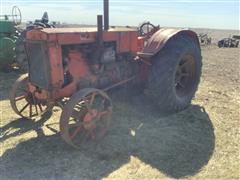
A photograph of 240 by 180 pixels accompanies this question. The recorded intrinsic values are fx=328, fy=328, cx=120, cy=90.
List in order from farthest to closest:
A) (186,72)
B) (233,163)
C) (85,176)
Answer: (186,72)
(233,163)
(85,176)

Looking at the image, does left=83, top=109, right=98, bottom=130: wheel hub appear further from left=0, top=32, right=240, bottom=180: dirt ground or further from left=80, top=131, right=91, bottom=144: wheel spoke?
left=0, top=32, right=240, bottom=180: dirt ground

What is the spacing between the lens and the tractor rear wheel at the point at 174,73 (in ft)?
16.7

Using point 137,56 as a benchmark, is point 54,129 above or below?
below

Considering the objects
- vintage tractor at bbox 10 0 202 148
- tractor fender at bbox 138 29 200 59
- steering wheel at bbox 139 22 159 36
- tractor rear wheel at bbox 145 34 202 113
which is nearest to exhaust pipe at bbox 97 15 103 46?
vintage tractor at bbox 10 0 202 148

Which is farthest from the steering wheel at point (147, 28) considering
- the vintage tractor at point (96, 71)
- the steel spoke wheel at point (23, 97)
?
the steel spoke wheel at point (23, 97)

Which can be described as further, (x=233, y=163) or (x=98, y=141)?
(x=98, y=141)

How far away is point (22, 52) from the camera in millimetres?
8727

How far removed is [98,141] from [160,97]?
1.28 meters

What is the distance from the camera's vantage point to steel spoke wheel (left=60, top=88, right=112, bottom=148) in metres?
4.08

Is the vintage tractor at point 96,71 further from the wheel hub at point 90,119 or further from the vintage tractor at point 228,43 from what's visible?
the vintage tractor at point 228,43

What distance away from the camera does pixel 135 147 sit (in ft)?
14.4

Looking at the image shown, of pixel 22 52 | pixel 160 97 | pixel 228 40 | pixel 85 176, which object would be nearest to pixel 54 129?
pixel 85 176

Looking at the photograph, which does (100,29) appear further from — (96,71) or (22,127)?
(22,127)

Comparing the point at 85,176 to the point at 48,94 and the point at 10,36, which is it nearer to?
the point at 48,94
